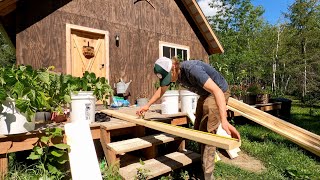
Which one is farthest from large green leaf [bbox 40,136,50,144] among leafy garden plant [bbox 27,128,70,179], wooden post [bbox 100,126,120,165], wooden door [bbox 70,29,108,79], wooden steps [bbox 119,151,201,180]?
wooden door [bbox 70,29,108,79]

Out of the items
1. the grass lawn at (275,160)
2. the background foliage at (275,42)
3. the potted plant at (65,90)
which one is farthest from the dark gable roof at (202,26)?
the background foliage at (275,42)

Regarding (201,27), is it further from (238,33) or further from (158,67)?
(238,33)

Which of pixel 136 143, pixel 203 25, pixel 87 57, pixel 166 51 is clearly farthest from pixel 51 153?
pixel 203 25

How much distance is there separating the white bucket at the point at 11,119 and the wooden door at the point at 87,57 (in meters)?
3.57

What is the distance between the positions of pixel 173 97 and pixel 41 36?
Result: 3484 millimetres

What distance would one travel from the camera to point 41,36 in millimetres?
5785

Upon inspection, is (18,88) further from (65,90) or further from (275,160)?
(275,160)

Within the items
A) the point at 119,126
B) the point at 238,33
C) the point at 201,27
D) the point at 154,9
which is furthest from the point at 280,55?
the point at 119,126

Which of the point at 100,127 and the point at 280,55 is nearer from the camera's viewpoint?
the point at 100,127

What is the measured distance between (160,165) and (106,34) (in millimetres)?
4703

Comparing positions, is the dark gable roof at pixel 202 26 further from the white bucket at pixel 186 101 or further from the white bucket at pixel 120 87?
the white bucket at pixel 186 101

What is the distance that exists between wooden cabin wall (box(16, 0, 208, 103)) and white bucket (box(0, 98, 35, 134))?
3.29m

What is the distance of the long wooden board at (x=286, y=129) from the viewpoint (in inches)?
114

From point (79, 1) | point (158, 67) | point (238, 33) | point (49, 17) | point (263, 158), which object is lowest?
point (263, 158)
